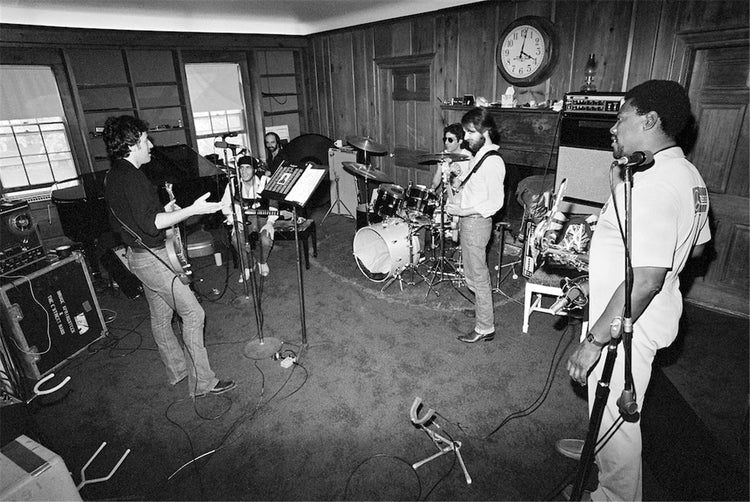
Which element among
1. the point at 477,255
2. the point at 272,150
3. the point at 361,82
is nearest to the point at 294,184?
the point at 477,255

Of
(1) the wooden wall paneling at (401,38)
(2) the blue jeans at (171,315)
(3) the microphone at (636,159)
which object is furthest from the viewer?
(1) the wooden wall paneling at (401,38)

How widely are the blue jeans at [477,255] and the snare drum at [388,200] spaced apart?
1.74m

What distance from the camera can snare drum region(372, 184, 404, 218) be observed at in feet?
16.5

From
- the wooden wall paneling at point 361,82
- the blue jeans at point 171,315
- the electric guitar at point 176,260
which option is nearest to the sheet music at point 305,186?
the electric guitar at point 176,260

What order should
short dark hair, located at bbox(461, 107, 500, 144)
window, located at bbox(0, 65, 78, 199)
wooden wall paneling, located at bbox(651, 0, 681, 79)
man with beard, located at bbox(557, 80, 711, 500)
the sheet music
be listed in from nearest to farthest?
man with beard, located at bbox(557, 80, 711, 500) → the sheet music → short dark hair, located at bbox(461, 107, 500, 144) → wooden wall paneling, located at bbox(651, 0, 681, 79) → window, located at bbox(0, 65, 78, 199)

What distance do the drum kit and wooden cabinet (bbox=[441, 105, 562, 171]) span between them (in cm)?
106

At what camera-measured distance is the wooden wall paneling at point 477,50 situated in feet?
16.8

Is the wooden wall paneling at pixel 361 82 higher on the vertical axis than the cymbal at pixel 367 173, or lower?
higher

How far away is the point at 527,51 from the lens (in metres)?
4.76

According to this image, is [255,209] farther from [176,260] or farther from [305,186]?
[176,260]

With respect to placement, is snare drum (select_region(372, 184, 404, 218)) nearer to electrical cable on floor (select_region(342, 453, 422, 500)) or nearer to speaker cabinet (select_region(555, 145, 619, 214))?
speaker cabinet (select_region(555, 145, 619, 214))

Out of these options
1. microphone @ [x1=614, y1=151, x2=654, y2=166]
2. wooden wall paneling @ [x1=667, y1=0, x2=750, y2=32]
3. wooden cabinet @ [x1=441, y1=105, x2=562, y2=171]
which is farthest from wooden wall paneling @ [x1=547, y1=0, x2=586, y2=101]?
microphone @ [x1=614, y1=151, x2=654, y2=166]

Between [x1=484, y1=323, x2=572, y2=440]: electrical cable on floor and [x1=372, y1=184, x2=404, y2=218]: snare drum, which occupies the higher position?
[x1=372, y1=184, x2=404, y2=218]: snare drum

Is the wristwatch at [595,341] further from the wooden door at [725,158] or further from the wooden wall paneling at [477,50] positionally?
the wooden wall paneling at [477,50]
